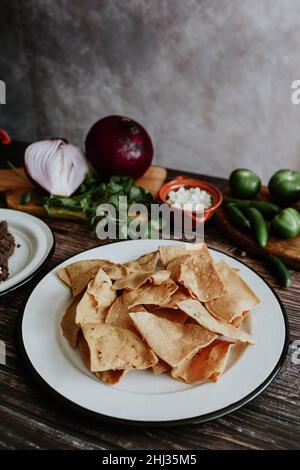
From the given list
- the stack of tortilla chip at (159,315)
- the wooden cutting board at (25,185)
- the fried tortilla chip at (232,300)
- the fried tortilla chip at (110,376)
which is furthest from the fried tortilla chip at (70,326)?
the wooden cutting board at (25,185)

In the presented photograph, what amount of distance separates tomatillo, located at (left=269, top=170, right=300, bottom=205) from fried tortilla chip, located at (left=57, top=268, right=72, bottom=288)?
0.93 meters

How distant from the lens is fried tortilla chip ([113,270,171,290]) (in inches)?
45.4

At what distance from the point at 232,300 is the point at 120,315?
300mm

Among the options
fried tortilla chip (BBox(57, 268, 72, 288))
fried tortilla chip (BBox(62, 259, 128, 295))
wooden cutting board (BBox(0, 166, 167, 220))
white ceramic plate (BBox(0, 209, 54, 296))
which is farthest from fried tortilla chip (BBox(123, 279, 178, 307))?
wooden cutting board (BBox(0, 166, 167, 220))

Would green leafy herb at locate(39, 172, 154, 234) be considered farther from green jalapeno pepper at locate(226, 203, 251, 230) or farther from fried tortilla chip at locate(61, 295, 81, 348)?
fried tortilla chip at locate(61, 295, 81, 348)

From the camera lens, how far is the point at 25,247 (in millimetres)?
1508

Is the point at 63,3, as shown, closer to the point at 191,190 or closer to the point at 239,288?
the point at 191,190

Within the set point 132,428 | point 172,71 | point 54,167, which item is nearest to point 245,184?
point 54,167

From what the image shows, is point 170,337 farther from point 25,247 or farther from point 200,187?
point 200,187

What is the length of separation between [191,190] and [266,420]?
39.9 inches

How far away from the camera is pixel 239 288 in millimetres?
1198

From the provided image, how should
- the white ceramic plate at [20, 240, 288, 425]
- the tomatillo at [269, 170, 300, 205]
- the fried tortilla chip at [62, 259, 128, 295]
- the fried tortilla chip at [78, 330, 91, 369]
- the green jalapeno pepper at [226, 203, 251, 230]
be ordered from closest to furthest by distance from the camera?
the white ceramic plate at [20, 240, 288, 425]
the fried tortilla chip at [78, 330, 91, 369]
the fried tortilla chip at [62, 259, 128, 295]
the green jalapeno pepper at [226, 203, 251, 230]
the tomatillo at [269, 170, 300, 205]

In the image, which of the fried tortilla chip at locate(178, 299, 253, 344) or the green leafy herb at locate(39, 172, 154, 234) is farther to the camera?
the green leafy herb at locate(39, 172, 154, 234)
